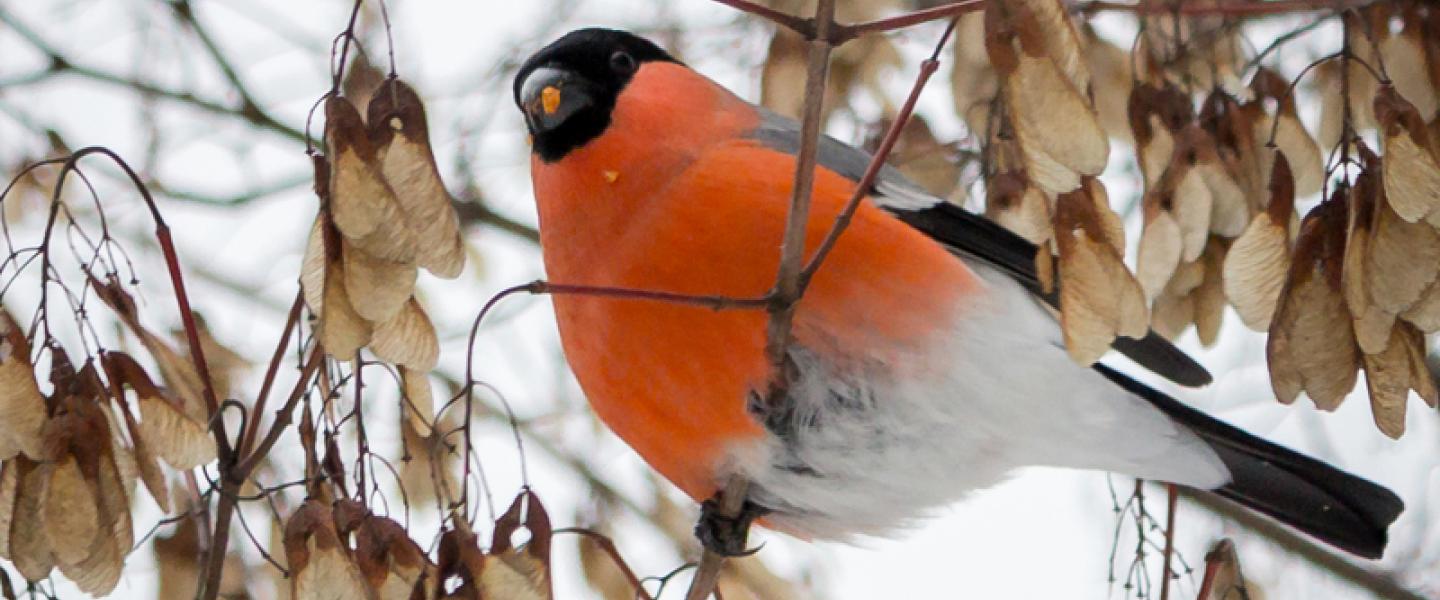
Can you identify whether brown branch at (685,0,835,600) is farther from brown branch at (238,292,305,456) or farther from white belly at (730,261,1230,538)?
brown branch at (238,292,305,456)

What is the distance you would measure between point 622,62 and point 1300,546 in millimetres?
1201

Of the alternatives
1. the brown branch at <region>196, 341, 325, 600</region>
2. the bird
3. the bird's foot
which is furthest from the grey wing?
the brown branch at <region>196, 341, 325, 600</region>

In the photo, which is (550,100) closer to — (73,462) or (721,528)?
(721,528)

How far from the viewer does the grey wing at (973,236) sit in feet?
6.26

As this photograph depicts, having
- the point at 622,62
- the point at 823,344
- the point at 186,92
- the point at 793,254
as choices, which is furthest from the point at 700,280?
the point at 186,92

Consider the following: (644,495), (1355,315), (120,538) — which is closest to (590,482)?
(644,495)

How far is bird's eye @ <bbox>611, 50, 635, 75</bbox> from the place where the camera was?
2.12 m

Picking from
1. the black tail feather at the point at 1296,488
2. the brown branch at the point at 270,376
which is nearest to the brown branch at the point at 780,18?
the brown branch at the point at 270,376

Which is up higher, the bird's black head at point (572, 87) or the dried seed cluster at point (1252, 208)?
the bird's black head at point (572, 87)

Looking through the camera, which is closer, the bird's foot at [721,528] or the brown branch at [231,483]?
the brown branch at [231,483]

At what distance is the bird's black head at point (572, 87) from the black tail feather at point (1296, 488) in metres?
0.71

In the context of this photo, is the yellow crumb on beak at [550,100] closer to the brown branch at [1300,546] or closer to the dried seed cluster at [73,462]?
the dried seed cluster at [73,462]

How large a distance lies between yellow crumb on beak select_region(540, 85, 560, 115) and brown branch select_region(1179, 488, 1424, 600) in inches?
41.6

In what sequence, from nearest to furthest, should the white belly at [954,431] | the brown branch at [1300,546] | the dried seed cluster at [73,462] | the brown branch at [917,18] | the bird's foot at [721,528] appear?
the brown branch at [917,18], the dried seed cluster at [73,462], the white belly at [954,431], the bird's foot at [721,528], the brown branch at [1300,546]
